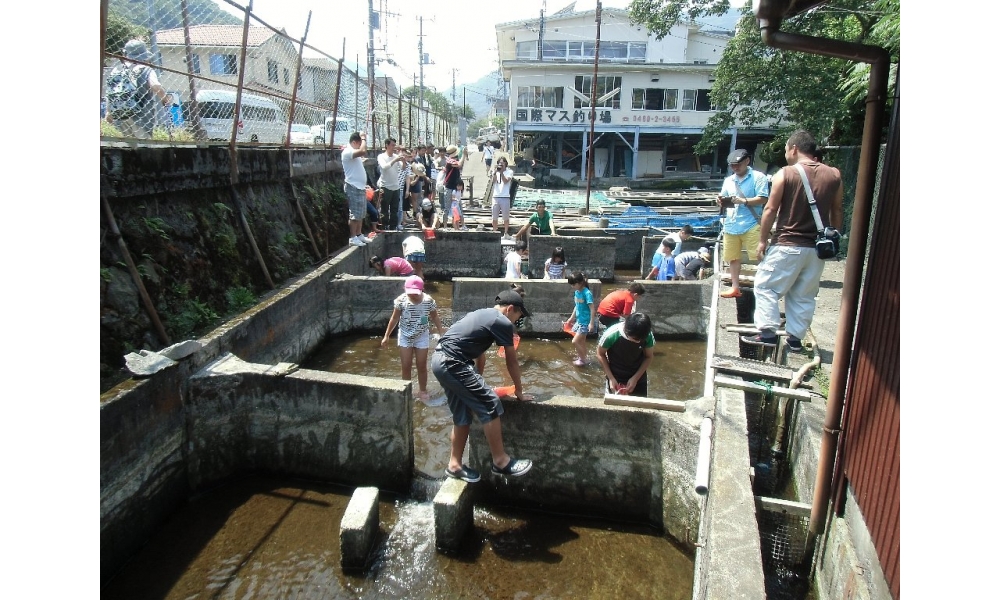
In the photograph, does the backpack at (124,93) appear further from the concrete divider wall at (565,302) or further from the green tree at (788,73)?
the green tree at (788,73)

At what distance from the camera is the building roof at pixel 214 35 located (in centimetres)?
754

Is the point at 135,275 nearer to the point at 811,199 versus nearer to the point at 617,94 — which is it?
the point at 811,199

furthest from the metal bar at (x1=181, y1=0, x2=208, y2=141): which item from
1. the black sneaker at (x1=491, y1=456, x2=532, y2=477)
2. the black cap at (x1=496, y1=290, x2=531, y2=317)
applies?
the black sneaker at (x1=491, y1=456, x2=532, y2=477)

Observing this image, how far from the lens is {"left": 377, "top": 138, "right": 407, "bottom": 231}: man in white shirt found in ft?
42.5

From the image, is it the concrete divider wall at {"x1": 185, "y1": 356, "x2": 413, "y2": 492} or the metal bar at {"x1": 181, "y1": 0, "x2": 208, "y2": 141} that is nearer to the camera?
the concrete divider wall at {"x1": 185, "y1": 356, "x2": 413, "y2": 492}

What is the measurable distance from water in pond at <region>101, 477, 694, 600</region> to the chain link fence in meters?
4.55

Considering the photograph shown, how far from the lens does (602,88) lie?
31.1 meters

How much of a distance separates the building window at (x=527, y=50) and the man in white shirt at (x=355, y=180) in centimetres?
2764

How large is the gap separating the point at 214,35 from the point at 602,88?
26.1 metres

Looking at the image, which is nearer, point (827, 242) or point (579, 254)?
point (827, 242)

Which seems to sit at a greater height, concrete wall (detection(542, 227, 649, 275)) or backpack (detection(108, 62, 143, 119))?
backpack (detection(108, 62, 143, 119))

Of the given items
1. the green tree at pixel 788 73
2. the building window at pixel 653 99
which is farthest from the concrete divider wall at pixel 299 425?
the building window at pixel 653 99

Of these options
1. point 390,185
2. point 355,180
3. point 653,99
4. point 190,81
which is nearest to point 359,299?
point 355,180

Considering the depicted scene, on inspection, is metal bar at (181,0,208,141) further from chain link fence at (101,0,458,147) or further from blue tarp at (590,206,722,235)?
blue tarp at (590,206,722,235)
